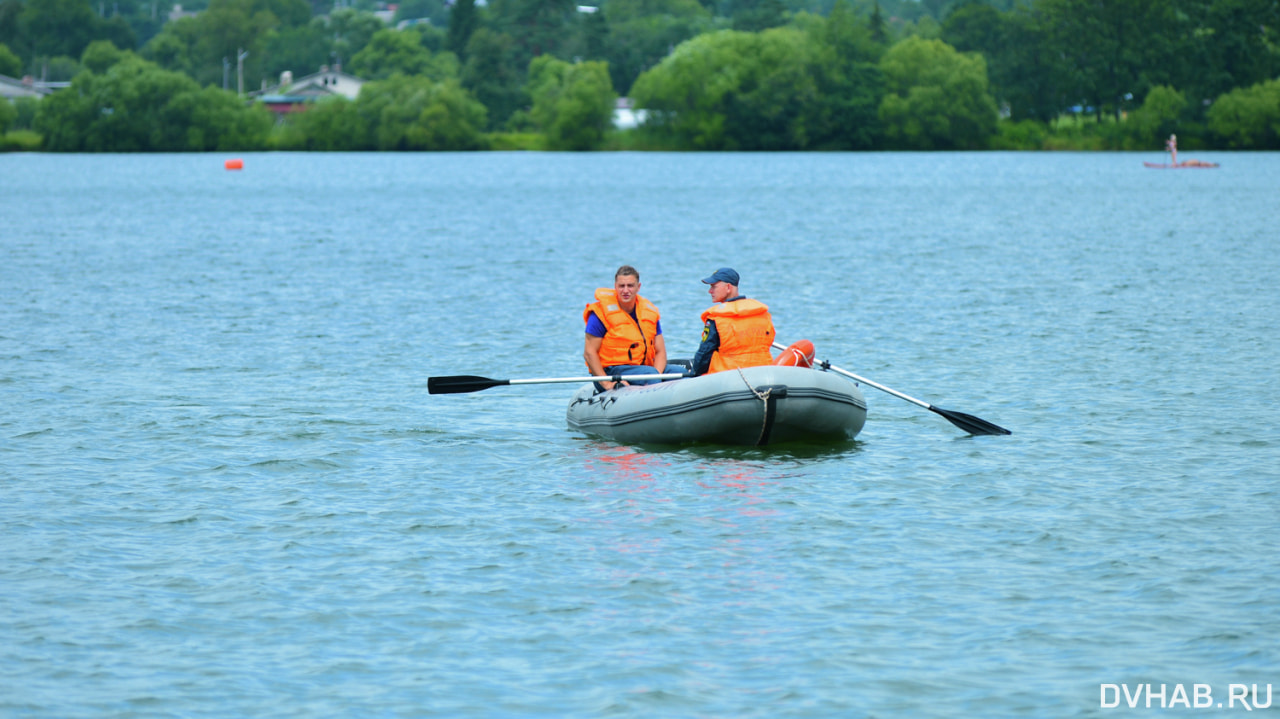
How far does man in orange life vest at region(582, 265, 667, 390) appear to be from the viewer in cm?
1498

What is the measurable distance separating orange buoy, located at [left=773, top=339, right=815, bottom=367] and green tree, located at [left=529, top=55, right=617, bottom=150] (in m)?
112

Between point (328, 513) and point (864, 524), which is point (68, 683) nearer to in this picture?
point (328, 513)

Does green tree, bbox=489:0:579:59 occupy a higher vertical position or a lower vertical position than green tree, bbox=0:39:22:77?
higher

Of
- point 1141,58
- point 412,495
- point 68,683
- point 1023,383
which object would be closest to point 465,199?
point 1023,383

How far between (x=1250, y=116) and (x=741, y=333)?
10318 centimetres

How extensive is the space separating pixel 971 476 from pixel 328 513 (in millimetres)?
5306

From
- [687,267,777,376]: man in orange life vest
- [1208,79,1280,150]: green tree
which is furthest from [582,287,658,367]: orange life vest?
[1208,79,1280,150]: green tree

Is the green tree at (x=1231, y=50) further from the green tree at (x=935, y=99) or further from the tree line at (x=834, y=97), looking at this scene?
the green tree at (x=935, y=99)


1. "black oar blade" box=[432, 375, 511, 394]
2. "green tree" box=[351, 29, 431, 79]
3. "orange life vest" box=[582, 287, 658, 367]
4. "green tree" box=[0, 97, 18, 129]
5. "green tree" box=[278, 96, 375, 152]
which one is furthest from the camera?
"green tree" box=[351, 29, 431, 79]

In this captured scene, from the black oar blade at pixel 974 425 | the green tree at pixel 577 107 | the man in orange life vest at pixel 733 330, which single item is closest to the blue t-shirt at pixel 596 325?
the man in orange life vest at pixel 733 330

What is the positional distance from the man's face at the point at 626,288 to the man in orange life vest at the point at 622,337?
0.01m

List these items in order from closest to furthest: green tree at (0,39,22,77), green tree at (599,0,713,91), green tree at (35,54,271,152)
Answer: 1. green tree at (35,54,271,152)
2. green tree at (599,0,713,91)
3. green tree at (0,39,22,77)

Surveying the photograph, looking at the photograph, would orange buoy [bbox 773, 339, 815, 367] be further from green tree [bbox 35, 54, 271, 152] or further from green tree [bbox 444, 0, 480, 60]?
green tree [bbox 444, 0, 480, 60]

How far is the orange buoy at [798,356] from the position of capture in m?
14.2
